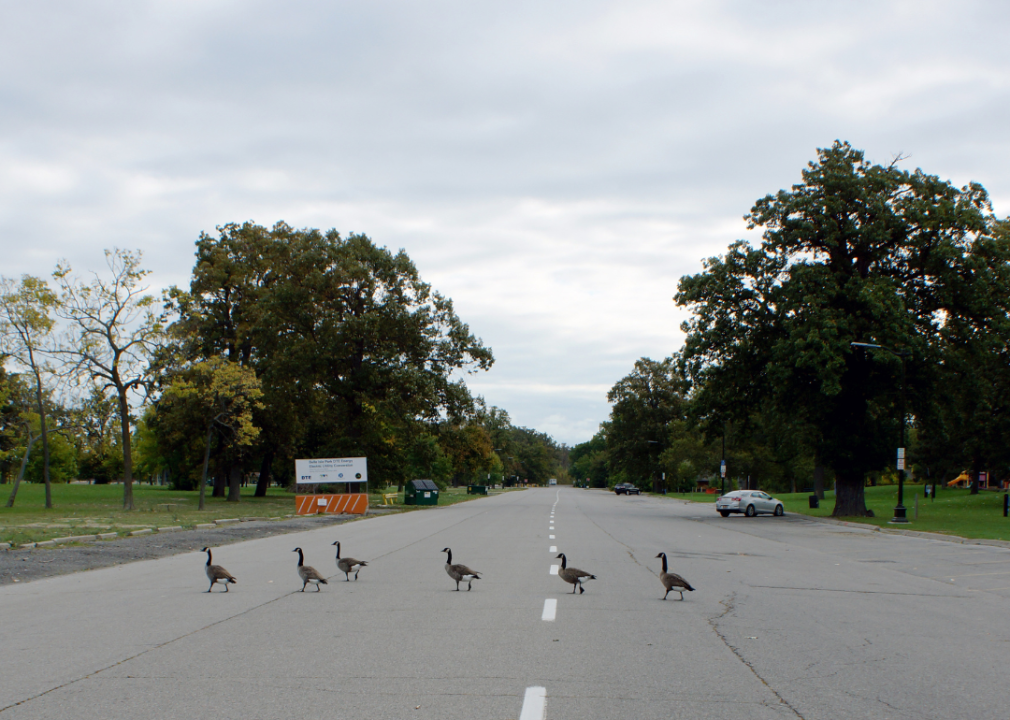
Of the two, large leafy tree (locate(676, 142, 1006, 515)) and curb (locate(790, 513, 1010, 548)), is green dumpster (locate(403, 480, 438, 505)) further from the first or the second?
curb (locate(790, 513, 1010, 548))

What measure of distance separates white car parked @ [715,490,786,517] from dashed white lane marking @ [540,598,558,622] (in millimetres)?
33587

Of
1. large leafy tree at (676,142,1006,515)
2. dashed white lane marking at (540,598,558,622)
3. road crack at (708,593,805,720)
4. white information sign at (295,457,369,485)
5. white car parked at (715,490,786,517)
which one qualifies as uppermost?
large leafy tree at (676,142,1006,515)

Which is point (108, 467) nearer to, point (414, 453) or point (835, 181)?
point (414, 453)

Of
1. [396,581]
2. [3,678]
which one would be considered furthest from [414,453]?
[3,678]

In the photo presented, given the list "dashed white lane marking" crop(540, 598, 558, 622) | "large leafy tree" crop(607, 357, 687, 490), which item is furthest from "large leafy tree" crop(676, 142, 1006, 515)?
"large leafy tree" crop(607, 357, 687, 490)

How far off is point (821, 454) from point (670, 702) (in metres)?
34.0

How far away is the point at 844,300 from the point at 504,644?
3248 centimetres

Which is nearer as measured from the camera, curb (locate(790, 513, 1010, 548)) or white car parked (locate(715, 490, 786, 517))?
curb (locate(790, 513, 1010, 548))

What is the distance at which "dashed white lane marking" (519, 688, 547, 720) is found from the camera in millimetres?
Result: 5477

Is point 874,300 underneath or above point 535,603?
above

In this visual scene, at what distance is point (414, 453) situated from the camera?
81625 millimetres

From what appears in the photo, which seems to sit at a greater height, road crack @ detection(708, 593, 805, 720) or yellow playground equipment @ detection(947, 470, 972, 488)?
road crack @ detection(708, 593, 805, 720)

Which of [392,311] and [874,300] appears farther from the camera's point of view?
[392,311]

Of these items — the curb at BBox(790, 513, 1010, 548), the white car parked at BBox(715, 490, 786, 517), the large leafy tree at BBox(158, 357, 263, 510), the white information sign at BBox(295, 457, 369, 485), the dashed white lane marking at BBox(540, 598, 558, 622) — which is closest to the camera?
the dashed white lane marking at BBox(540, 598, 558, 622)
